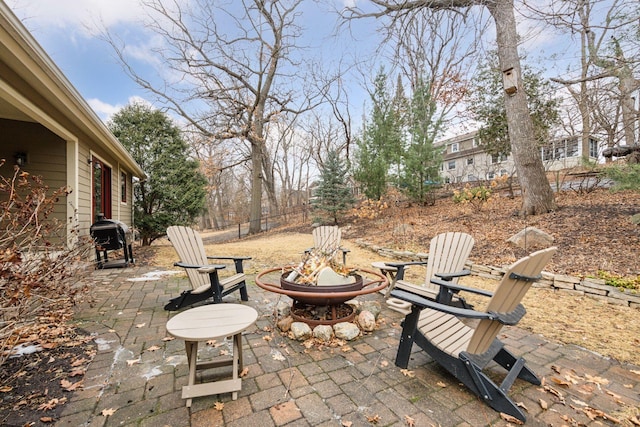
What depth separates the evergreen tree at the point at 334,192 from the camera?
11.3 meters

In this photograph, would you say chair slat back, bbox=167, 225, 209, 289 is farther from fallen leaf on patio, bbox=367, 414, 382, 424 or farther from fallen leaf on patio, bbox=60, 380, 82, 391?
fallen leaf on patio, bbox=367, 414, 382, 424

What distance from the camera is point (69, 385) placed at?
1817 millimetres

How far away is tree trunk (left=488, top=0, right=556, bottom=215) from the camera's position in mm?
6047

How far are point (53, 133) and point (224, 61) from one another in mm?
8457

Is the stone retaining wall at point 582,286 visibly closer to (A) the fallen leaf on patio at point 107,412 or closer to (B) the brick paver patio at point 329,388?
(B) the brick paver patio at point 329,388

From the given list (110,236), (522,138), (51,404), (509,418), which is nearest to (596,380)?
(509,418)

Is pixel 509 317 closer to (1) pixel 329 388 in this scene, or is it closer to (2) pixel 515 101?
(1) pixel 329 388

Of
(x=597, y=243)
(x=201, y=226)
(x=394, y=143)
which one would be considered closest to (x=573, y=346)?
(x=597, y=243)

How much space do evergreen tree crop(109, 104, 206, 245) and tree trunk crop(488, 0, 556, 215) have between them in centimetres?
907

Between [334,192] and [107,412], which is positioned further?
[334,192]

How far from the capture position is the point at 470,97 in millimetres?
10008

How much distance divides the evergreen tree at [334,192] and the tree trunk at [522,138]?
6068 mm

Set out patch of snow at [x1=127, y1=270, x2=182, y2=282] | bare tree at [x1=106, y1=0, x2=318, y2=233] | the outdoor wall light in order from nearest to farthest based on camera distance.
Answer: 1. patch of snow at [x1=127, y1=270, x2=182, y2=282]
2. the outdoor wall light
3. bare tree at [x1=106, y1=0, x2=318, y2=233]

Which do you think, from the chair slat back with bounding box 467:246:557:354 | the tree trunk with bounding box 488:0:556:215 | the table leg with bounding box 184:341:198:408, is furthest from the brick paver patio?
the tree trunk with bounding box 488:0:556:215
